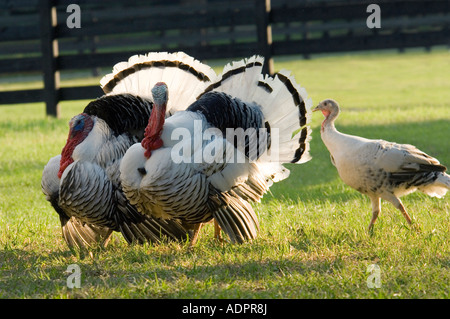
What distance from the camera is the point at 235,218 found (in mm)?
4395

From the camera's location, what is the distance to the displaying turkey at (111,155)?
4.29 m

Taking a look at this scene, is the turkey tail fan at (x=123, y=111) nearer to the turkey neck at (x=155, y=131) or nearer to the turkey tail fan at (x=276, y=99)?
the turkey neck at (x=155, y=131)

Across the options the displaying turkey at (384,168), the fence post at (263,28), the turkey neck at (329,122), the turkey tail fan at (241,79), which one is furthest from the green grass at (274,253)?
the fence post at (263,28)

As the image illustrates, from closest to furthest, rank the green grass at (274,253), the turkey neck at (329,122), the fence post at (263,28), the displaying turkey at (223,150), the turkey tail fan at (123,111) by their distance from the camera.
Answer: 1. the green grass at (274,253)
2. the displaying turkey at (223,150)
3. the turkey tail fan at (123,111)
4. the turkey neck at (329,122)
5. the fence post at (263,28)

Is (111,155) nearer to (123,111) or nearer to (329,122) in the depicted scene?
(123,111)

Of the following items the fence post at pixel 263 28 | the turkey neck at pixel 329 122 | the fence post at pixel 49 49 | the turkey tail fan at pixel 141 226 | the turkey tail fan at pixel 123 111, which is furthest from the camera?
the fence post at pixel 49 49

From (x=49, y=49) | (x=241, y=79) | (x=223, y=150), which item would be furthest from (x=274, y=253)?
(x=49, y=49)

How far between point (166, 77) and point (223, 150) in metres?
1.05

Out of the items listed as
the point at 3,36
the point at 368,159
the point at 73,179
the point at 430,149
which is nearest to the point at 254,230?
the point at 368,159

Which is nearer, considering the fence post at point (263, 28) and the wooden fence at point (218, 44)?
the wooden fence at point (218, 44)

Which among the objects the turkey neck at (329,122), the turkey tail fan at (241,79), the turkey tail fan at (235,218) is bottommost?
the turkey tail fan at (235,218)

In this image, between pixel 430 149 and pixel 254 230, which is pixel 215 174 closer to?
pixel 254 230

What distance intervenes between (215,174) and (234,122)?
489 mm

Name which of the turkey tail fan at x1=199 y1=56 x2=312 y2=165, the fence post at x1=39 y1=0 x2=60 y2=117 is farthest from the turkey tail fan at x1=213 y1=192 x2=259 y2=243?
the fence post at x1=39 y1=0 x2=60 y2=117
